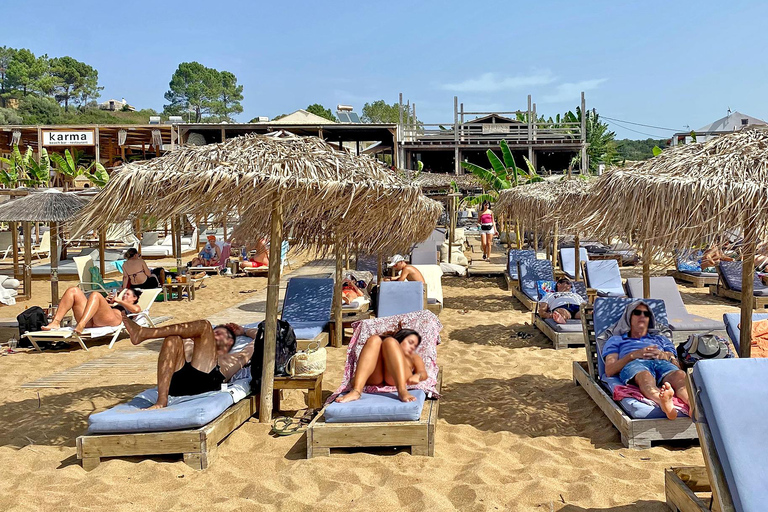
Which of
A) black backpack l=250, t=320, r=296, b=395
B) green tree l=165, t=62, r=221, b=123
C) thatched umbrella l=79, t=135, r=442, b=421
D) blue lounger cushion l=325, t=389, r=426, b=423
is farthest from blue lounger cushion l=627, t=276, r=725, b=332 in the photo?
green tree l=165, t=62, r=221, b=123

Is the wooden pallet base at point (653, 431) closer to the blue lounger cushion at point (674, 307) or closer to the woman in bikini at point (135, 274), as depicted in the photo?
the blue lounger cushion at point (674, 307)

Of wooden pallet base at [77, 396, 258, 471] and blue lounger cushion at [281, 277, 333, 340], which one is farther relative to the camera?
blue lounger cushion at [281, 277, 333, 340]

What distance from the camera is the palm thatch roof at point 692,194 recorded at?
407cm

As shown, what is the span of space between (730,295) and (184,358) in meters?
10.5

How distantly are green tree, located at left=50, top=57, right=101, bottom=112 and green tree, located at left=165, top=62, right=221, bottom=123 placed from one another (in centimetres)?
1131

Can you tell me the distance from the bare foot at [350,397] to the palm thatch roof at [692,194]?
6.91 feet

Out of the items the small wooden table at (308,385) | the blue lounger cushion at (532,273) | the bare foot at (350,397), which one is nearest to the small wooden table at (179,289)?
the blue lounger cushion at (532,273)

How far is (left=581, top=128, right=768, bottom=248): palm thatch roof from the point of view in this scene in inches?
160

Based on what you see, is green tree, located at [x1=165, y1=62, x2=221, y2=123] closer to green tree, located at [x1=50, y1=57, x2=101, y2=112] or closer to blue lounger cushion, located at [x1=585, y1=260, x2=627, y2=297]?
green tree, located at [x1=50, y1=57, x2=101, y2=112]

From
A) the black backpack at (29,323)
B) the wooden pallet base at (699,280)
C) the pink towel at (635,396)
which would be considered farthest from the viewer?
the wooden pallet base at (699,280)

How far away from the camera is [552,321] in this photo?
319 inches

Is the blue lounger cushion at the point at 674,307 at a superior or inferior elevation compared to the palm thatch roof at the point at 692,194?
inferior

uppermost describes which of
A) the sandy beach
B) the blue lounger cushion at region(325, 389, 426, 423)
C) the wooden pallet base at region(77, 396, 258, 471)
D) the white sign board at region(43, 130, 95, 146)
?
the white sign board at region(43, 130, 95, 146)

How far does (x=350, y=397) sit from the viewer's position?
457 centimetres
